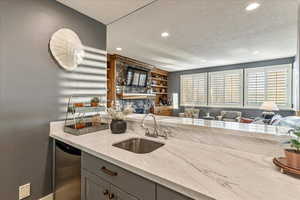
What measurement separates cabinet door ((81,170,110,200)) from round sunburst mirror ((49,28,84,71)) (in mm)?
1302

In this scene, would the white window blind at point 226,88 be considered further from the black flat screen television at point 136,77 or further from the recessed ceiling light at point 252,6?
the black flat screen television at point 136,77

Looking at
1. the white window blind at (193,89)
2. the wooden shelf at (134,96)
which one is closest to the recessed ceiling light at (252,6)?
the white window blind at (193,89)

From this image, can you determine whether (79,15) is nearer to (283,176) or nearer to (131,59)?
(283,176)

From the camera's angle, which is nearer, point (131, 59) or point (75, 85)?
point (75, 85)

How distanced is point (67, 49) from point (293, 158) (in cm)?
224

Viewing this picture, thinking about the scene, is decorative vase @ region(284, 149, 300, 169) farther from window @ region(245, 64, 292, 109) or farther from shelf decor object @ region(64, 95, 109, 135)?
shelf decor object @ region(64, 95, 109, 135)

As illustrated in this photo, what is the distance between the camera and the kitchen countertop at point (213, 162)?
1.94ft

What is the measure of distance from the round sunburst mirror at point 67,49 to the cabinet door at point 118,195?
4.97ft

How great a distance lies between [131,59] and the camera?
475cm

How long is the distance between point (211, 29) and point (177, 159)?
2512 mm

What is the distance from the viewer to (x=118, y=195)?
0.89m

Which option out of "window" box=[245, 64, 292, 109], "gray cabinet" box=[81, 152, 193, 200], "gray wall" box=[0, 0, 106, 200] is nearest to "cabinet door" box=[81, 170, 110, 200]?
"gray cabinet" box=[81, 152, 193, 200]

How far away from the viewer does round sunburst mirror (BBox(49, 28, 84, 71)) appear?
1.64m

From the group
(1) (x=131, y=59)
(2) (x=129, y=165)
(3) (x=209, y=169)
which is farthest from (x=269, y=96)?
(1) (x=131, y=59)
